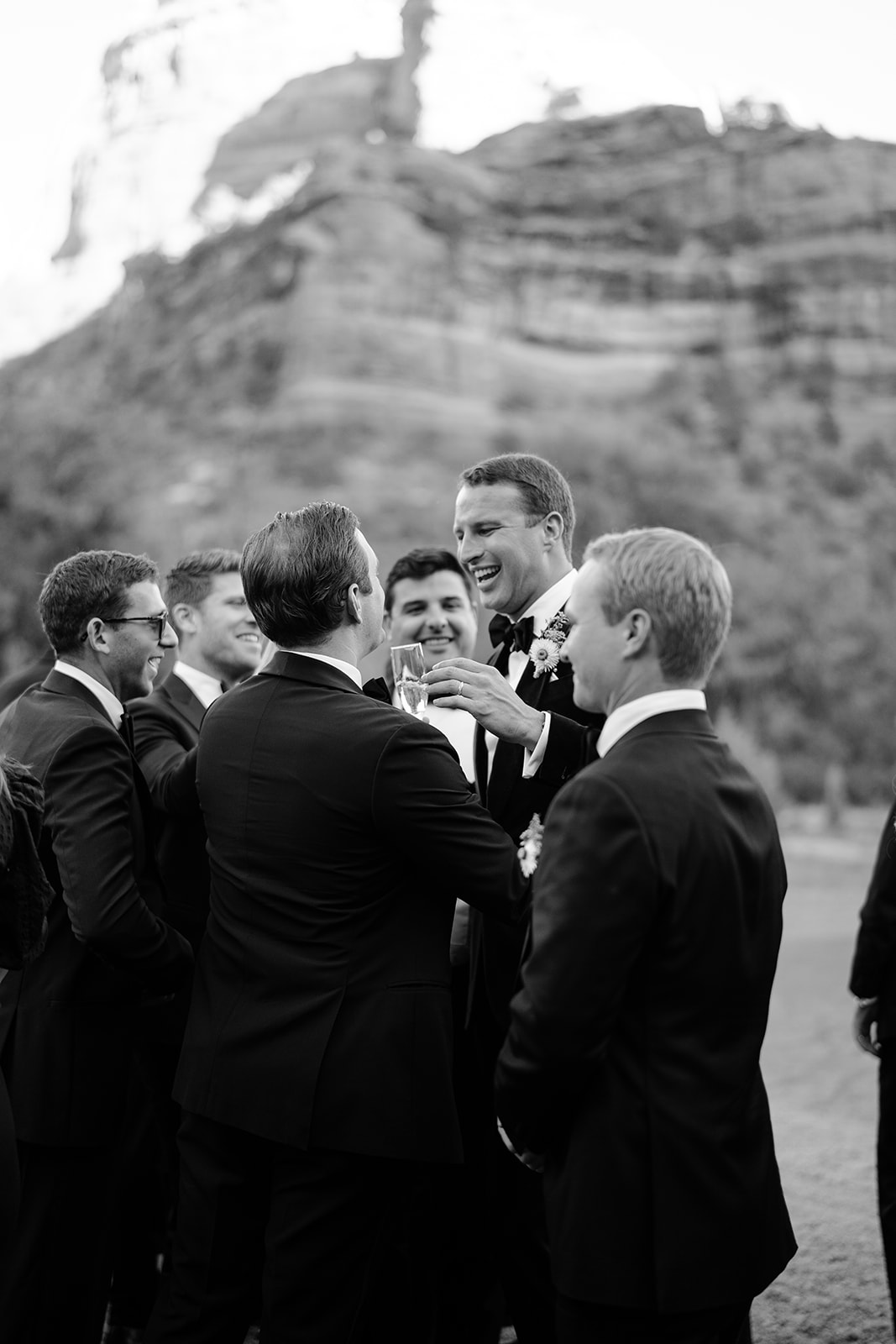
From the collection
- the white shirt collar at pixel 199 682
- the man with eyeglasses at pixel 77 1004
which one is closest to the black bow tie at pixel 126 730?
the man with eyeglasses at pixel 77 1004

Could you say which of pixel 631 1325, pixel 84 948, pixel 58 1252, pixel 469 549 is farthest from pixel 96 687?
pixel 631 1325

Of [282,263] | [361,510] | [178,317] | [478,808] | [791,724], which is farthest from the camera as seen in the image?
[178,317]

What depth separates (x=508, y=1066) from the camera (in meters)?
2.42

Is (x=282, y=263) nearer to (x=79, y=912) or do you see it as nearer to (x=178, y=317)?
(x=178, y=317)

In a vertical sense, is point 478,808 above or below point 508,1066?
above

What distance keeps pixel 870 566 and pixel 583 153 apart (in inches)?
2051

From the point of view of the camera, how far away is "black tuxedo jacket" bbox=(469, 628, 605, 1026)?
346 cm

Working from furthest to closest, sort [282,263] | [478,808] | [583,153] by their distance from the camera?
[583,153], [282,263], [478,808]

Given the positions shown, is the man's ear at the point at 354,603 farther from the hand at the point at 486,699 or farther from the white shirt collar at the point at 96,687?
the white shirt collar at the point at 96,687

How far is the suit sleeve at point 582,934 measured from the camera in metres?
2.31

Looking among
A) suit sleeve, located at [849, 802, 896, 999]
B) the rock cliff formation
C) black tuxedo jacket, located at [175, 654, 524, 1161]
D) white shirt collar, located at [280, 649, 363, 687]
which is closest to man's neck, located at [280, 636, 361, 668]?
white shirt collar, located at [280, 649, 363, 687]

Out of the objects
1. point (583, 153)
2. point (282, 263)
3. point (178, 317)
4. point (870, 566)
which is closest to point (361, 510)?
point (870, 566)

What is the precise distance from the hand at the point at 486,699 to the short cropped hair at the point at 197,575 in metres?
1.85

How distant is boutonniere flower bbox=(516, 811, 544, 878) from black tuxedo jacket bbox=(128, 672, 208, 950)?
0.87 metres
